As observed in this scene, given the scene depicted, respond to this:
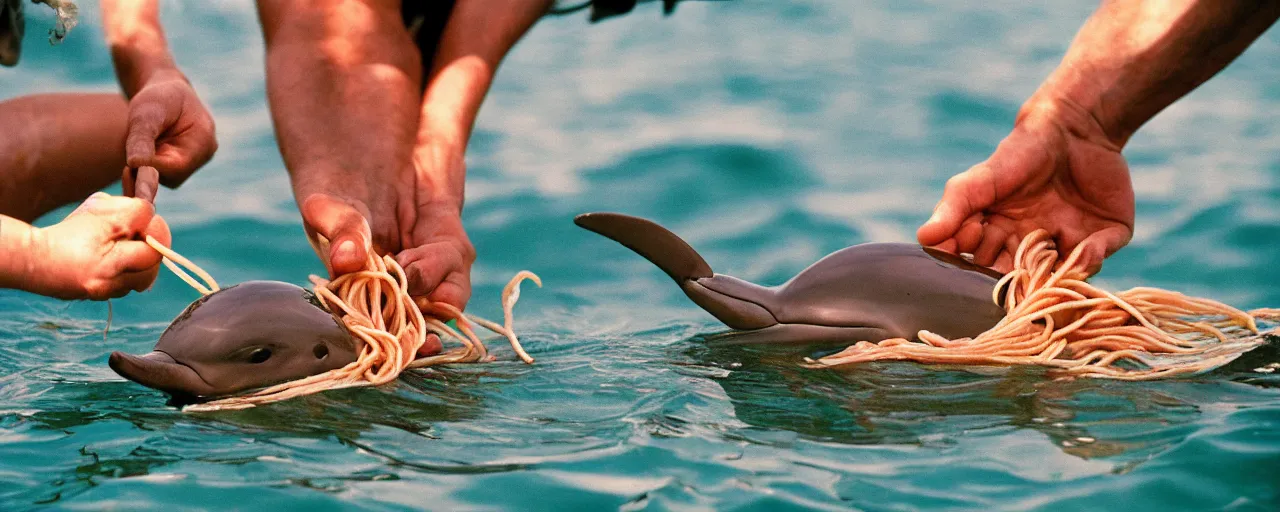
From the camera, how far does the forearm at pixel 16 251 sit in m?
3.03

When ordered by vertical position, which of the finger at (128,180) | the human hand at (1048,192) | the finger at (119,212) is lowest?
the finger at (119,212)

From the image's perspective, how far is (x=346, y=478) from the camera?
2.74 meters

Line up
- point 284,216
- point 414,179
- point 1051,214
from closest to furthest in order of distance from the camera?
point 1051,214
point 414,179
point 284,216

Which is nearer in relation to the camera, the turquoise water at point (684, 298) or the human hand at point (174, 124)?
the turquoise water at point (684, 298)

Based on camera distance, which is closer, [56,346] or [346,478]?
[346,478]

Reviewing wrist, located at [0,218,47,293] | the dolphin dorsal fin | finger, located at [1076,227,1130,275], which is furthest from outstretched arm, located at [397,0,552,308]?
finger, located at [1076,227,1130,275]

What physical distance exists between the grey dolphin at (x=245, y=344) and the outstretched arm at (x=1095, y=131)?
1784mm

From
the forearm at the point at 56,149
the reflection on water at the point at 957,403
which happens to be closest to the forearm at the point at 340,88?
the forearm at the point at 56,149

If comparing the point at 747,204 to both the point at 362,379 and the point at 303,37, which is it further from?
the point at 362,379

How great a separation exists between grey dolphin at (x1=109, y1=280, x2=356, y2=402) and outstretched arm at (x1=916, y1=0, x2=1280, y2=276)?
178cm

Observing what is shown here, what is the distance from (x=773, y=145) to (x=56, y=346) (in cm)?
396

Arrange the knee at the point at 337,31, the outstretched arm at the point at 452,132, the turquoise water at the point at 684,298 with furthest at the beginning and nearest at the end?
the knee at the point at 337,31 → the outstretched arm at the point at 452,132 → the turquoise water at the point at 684,298

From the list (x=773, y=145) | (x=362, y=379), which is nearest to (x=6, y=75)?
(x=773, y=145)

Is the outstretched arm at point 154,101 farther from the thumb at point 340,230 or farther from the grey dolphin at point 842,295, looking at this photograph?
the grey dolphin at point 842,295
